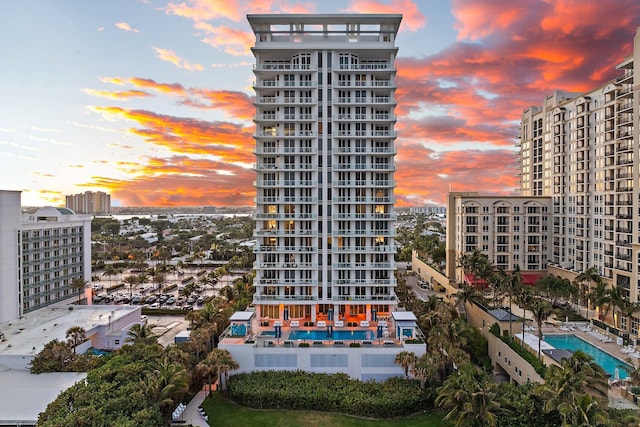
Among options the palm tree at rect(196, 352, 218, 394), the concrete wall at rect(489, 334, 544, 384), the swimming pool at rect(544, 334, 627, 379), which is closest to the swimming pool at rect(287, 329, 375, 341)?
the palm tree at rect(196, 352, 218, 394)

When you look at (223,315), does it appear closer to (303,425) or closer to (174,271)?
(303,425)

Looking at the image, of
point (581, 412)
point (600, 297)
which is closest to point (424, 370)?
point (581, 412)

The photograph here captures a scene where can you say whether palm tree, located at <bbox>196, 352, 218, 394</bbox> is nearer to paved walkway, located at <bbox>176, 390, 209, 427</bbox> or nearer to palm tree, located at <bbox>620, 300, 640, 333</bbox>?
paved walkway, located at <bbox>176, 390, 209, 427</bbox>

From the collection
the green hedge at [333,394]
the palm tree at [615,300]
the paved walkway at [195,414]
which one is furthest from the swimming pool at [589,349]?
the paved walkway at [195,414]

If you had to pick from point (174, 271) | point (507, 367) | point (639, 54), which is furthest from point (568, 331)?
point (174, 271)

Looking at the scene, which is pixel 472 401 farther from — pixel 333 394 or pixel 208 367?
pixel 208 367

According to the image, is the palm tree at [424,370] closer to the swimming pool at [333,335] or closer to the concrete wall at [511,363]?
the swimming pool at [333,335]
